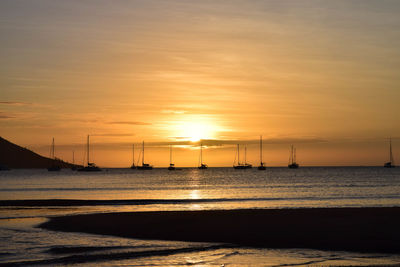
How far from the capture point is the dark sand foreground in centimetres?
2822

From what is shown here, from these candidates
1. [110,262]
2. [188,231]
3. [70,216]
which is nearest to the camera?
[110,262]

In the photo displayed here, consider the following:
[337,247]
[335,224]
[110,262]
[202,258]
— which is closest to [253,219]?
[335,224]

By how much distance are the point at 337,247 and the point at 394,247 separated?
282cm

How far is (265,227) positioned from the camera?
3372 centimetres

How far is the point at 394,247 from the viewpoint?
25953mm

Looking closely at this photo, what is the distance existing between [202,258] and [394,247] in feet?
32.7

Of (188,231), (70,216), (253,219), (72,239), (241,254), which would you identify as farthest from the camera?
(70,216)

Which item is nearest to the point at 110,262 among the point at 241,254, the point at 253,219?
the point at 241,254

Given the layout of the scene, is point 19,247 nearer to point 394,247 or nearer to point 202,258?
point 202,258

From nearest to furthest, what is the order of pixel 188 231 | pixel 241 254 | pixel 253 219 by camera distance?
pixel 241 254, pixel 188 231, pixel 253 219

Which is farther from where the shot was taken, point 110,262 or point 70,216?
point 70,216

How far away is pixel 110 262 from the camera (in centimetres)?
2344

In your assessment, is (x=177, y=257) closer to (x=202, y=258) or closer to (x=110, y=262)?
(x=202, y=258)

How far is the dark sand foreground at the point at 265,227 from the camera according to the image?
28219mm
